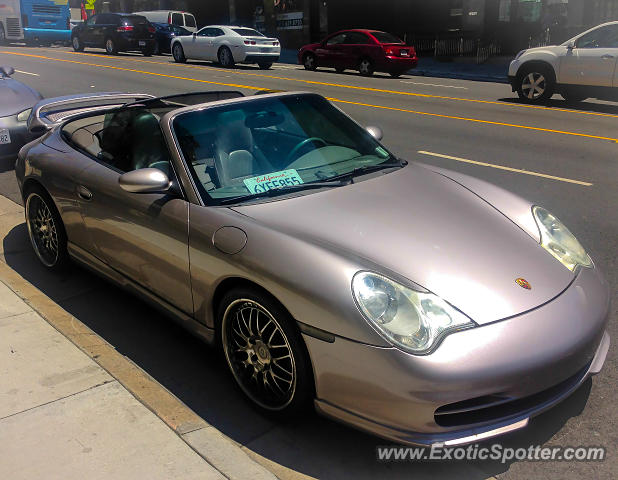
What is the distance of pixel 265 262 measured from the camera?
3086 mm

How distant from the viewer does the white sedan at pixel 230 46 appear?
23.1 m

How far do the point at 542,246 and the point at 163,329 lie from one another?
2456 mm

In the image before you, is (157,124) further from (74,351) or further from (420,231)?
(420,231)

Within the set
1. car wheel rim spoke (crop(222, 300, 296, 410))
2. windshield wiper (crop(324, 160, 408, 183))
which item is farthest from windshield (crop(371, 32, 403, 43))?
car wheel rim spoke (crop(222, 300, 296, 410))

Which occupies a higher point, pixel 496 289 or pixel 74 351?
pixel 496 289

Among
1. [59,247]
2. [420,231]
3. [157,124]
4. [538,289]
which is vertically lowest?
[59,247]

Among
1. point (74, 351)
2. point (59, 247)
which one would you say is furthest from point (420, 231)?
point (59, 247)

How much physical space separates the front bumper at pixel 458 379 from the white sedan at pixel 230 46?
70.6ft

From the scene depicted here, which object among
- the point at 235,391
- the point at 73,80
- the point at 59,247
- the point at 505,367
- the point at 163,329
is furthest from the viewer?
the point at 73,80

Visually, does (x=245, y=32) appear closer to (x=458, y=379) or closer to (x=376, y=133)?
(x=376, y=133)

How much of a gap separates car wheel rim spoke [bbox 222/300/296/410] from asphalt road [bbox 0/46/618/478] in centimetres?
17

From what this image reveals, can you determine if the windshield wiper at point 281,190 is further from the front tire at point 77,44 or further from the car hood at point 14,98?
the front tire at point 77,44

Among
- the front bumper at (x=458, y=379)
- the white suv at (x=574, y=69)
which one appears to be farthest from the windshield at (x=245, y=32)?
the front bumper at (x=458, y=379)

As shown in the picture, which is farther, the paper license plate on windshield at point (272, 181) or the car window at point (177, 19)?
the car window at point (177, 19)
